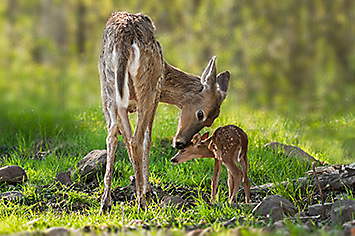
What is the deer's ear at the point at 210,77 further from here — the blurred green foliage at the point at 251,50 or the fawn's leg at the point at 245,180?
the blurred green foliage at the point at 251,50

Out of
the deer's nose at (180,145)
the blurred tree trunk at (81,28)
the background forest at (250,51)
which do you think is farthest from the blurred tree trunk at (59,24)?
the deer's nose at (180,145)

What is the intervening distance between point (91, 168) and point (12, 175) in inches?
39.0

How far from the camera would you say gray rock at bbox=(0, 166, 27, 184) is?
5.77m

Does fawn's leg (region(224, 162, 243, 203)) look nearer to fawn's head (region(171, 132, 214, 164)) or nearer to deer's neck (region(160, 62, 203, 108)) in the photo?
fawn's head (region(171, 132, 214, 164))

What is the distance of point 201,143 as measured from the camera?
5.26 m

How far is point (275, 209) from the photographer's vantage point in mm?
4121

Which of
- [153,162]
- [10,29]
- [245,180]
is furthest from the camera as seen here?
[10,29]

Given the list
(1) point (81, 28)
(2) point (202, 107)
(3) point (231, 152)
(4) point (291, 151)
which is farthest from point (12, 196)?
(1) point (81, 28)

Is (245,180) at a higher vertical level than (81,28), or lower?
higher

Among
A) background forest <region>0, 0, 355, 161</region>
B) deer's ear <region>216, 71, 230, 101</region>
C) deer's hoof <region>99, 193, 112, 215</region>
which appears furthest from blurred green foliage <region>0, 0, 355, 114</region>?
deer's hoof <region>99, 193, 112, 215</region>

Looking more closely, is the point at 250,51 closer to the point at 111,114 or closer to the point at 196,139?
the point at 196,139

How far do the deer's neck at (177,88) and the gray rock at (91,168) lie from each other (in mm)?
1134

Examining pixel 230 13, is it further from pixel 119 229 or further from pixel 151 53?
pixel 119 229

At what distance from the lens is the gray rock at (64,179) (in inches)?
229
